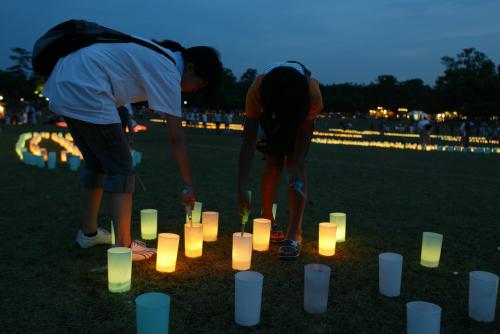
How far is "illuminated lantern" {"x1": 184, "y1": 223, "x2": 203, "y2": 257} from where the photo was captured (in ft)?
10.6

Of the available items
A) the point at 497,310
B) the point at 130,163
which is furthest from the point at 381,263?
the point at 130,163

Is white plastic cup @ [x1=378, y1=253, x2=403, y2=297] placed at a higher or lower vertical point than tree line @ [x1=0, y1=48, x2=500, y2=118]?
lower

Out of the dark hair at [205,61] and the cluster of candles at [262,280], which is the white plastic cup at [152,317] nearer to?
the cluster of candles at [262,280]

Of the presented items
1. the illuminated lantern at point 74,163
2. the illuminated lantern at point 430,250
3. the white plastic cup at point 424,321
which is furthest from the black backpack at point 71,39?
the illuminated lantern at point 74,163

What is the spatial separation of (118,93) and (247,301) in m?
1.59

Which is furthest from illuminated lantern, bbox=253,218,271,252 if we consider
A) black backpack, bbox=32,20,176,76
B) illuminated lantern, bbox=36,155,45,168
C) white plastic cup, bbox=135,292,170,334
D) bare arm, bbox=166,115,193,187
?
illuminated lantern, bbox=36,155,45,168

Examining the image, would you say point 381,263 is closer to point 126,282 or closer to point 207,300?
point 207,300

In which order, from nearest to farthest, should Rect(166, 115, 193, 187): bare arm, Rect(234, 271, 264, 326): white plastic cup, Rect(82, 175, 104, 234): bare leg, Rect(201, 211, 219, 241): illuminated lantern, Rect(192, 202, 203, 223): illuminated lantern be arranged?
Rect(234, 271, 264, 326): white plastic cup < Rect(166, 115, 193, 187): bare arm < Rect(82, 175, 104, 234): bare leg < Rect(201, 211, 219, 241): illuminated lantern < Rect(192, 202, 203, 223): illuminated lantern

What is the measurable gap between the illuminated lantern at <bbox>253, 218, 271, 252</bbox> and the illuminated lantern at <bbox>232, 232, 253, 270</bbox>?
45cm

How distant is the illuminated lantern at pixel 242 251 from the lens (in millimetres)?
2951

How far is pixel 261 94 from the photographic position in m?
2.96

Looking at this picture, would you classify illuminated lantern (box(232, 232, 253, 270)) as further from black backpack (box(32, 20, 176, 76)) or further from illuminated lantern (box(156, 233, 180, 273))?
black backpack (box(32, 20, 176, 76))

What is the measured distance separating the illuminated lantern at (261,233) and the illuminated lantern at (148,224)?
93 cm

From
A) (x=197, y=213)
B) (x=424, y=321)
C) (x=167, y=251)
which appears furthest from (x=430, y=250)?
(x=197, y=213)
